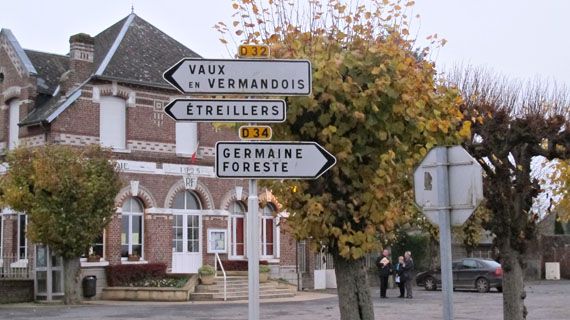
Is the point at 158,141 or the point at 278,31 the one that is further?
the point at 158,141

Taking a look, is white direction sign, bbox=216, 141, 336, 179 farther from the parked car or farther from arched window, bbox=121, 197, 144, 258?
the parked car

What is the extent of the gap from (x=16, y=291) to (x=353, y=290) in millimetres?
20153

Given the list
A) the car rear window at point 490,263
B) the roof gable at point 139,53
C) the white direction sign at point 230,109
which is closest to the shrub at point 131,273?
the roof gable at point 139,53

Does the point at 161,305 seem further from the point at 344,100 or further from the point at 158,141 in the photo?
the point at 344,100

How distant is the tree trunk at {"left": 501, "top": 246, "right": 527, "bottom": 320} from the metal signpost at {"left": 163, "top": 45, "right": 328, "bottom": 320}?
24.4 ft

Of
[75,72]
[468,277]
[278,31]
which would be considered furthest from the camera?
[468,277]

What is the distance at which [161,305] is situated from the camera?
26.6 metres

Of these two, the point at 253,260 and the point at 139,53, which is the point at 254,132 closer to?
the point at 253,260

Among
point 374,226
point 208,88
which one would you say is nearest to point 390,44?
point 374,226

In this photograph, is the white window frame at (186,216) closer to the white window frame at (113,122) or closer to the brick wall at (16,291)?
the white window frame at (113,122)

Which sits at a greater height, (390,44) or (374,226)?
(390,44)

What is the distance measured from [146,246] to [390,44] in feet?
73.6

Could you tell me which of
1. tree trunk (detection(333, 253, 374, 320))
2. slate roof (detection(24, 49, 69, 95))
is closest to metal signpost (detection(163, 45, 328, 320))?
tree trunk (detection(333, 253, 374, 320))

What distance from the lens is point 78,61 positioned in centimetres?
3059
